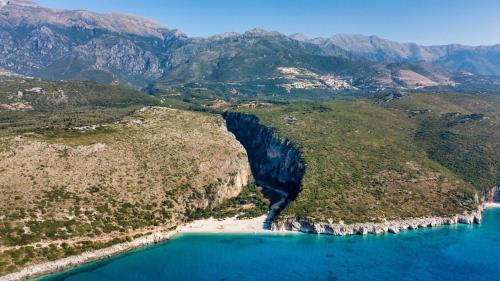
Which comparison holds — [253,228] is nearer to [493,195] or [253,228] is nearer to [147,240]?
[147,240]

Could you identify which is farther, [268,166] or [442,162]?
[268,166]

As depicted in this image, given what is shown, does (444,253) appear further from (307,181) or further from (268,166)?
(268,166)

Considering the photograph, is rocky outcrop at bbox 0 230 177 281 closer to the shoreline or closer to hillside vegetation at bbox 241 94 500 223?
the shoreline

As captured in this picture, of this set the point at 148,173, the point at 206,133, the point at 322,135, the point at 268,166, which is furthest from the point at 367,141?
the point at 148,173

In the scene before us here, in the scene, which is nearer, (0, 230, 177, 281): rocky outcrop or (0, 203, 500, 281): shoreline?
(0, 230, 177, 281): rocky outcrop

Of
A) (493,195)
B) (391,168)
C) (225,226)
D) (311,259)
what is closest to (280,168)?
(391,168)

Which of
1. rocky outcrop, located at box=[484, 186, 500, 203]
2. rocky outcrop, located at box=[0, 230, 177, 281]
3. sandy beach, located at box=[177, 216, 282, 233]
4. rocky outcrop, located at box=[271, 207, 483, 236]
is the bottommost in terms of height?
rocky outcrop, located at box=[0, 230, 177, 281]

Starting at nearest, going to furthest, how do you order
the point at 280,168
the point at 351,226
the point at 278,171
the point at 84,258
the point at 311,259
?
the point at 84,258
the point at 311,259
the point at 351,226
the point at 280,168
the point at 278,171

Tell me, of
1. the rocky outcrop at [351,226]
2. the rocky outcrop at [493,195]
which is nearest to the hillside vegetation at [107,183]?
the rocky outcrop at [351,226]

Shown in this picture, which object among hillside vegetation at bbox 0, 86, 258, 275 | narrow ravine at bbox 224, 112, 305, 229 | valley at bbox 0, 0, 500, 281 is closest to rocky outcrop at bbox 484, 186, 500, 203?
valley at bbox 0, 0, 500, 281
